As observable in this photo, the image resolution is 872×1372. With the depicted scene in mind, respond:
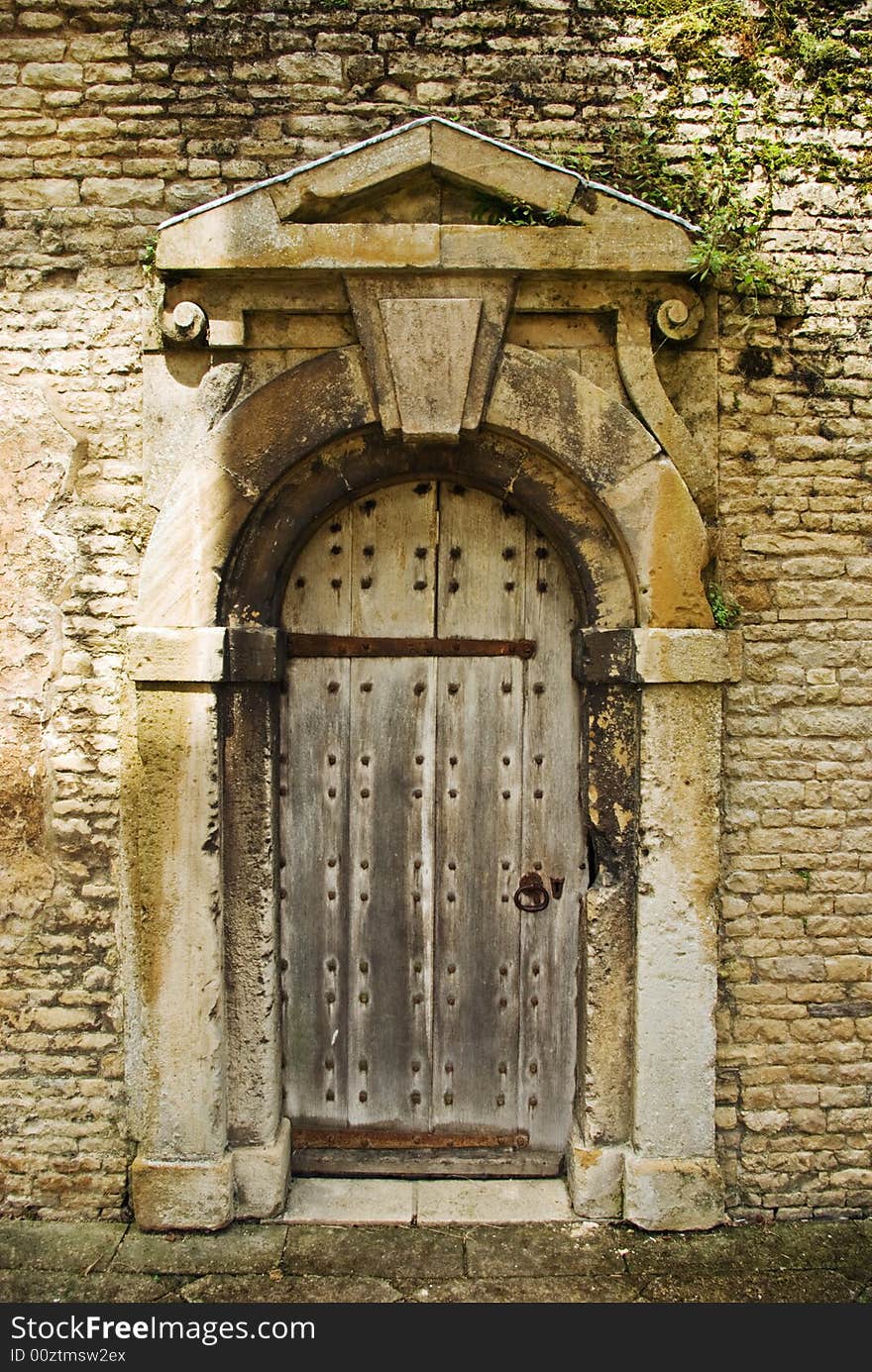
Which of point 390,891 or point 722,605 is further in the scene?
point 390,891

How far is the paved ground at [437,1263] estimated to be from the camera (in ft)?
9.32

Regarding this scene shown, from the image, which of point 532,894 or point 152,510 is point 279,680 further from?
point 532,894

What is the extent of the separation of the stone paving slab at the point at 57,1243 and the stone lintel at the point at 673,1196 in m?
1.79

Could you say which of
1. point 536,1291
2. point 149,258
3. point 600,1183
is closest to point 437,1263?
point 536,1291

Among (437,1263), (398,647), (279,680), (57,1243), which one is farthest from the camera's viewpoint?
(398,647)

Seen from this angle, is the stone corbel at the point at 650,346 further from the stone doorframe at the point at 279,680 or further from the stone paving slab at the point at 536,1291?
the stone paving slab at the point at 536,1291

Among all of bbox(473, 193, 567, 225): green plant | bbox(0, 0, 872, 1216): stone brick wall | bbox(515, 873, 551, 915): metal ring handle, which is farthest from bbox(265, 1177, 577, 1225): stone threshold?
bbox(473, 193, 567, 225): green plant

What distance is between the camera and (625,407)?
3.06m

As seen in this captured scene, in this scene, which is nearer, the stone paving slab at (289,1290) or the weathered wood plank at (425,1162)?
the stone paving slab at (289,1290)

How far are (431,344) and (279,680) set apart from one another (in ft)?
4.10

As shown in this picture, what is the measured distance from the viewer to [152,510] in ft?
10.3

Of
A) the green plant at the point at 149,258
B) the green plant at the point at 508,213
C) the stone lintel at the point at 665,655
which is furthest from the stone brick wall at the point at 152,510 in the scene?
the green plant at the point at 508,213

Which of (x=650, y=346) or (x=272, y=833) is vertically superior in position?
(x=650, y=346)

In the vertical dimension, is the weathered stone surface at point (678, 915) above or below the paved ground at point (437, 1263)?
above
